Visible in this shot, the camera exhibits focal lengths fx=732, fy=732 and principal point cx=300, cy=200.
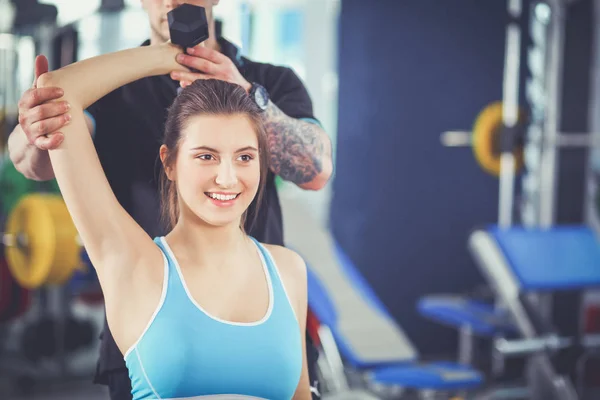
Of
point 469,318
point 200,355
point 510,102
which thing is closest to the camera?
point 200,355

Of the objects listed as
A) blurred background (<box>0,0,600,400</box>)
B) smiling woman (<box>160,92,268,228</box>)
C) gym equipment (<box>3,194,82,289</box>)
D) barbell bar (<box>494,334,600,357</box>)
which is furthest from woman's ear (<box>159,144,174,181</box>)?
barbell bar (<box>494,334,600,357</box>)

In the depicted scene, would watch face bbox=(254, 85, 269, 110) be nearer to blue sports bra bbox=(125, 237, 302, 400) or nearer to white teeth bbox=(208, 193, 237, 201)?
white teeth bbox=(208, 193, 237, 201)

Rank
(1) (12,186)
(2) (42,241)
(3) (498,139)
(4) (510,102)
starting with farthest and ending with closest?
(1) (12,186) → (3) (498,139) → (4) (510,102) → (2) (42,241)

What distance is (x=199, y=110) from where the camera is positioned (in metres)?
1.05

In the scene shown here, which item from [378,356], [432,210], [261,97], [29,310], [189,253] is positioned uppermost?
[261,97]

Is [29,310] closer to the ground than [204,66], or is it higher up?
closer to the ground

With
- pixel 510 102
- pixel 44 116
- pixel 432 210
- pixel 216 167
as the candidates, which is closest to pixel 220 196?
pixel 216 167

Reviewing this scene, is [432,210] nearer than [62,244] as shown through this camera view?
No

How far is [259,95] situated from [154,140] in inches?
6.9

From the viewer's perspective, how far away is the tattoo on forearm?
1135 millimetres

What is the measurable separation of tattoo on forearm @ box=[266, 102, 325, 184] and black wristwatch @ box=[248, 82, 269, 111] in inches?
0.6

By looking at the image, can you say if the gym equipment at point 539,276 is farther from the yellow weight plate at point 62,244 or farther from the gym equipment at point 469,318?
the yellow weight plate at point 62,244

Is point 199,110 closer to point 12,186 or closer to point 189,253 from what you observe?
point 189,253

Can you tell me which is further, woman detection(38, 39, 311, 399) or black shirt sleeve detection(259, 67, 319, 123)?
black shirt sleeve detection(259, 67, 319, 123)
